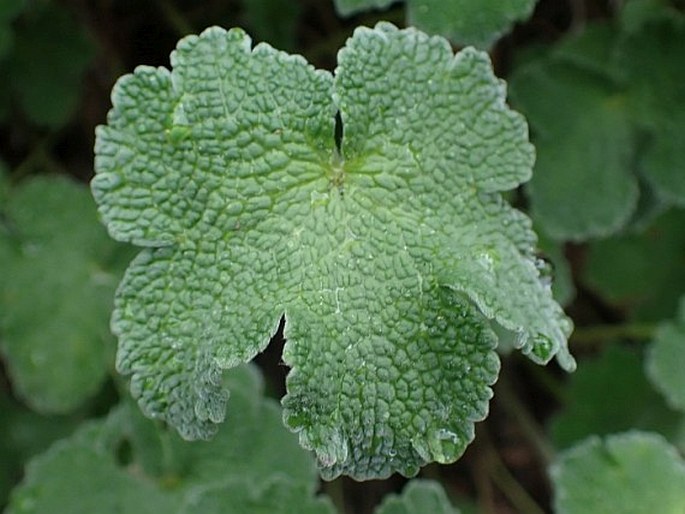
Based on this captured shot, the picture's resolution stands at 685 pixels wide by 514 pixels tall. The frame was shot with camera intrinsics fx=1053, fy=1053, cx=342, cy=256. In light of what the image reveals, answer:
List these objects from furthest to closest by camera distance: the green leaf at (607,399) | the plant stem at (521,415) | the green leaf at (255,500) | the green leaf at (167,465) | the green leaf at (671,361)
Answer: the plant stem at (521,415) < the green leaf at (607,399) < the green leaf at (671,361) < the green leaf at (167,465) < the green leaf at (255,500)

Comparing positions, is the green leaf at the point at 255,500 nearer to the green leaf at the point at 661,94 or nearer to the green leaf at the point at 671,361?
the green leaf at the point at 671,361

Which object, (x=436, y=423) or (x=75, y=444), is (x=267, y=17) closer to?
(x=75, y=444)

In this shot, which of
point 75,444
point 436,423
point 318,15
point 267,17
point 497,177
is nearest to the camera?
point 436,423

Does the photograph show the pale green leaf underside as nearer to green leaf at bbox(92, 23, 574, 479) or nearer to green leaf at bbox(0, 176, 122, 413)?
green leaf at bbox(92, 23, 574, 479)

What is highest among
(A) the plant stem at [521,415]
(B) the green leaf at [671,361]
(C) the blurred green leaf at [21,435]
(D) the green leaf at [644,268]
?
(B) the green leaf at [671,361]

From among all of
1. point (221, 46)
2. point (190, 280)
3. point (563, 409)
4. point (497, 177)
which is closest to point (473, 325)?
point (497, 177)

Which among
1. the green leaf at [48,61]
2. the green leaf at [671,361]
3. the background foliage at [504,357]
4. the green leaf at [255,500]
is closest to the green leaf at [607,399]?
the background foliage at [504,357]
